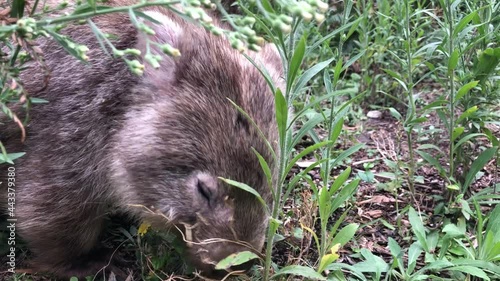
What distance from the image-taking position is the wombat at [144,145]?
103 inches

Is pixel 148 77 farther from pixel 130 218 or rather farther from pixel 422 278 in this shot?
pixel 422 278

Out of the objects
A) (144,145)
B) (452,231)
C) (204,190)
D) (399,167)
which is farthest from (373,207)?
(144,145)

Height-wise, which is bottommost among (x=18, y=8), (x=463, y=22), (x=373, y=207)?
(x=373, y=207)

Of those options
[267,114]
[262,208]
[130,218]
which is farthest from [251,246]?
[130,218]

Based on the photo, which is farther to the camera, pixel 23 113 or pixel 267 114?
pixel 23 113

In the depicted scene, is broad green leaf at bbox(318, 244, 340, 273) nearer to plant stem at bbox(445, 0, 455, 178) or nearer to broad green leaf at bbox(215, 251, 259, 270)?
broad green leaf at bbox(215, 251, 259, 270)

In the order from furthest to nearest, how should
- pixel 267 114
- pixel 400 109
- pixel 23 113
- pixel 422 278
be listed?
1. pixel 400 109
2. pixel 23 113
3. pixel 267 114
4. pixel 422 278

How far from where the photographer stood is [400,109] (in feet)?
14.1

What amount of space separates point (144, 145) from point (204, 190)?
39 centimetres

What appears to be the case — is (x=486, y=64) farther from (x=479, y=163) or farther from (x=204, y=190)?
(x=204, y=190)

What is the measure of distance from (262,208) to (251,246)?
0.18 meters

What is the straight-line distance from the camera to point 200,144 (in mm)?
2670

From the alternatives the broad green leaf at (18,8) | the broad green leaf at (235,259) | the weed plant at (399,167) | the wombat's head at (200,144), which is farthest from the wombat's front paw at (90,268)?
the broad green leaf at (18,8)

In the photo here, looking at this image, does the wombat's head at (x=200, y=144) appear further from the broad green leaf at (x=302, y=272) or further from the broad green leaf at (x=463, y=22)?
the broad green leaf at (x=463, y=22)
